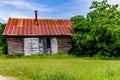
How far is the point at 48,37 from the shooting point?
40.1 meters

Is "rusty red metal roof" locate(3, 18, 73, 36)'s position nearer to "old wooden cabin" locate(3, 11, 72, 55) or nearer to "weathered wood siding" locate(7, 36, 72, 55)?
"old wooden cabin" locate(3, 11, 72, 55)

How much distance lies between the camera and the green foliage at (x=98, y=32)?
35906 millimetres

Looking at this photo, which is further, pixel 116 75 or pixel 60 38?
pixel 60 38

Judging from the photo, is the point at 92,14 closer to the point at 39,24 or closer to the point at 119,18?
the point at 119,18

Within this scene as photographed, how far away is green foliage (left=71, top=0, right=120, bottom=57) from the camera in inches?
1414

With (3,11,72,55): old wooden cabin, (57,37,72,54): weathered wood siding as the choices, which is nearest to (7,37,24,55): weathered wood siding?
(3,11,72,55): old wooden cabin

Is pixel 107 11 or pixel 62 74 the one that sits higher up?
pixel 107 11

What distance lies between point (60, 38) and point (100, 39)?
510 cm

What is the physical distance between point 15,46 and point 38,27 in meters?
3.66

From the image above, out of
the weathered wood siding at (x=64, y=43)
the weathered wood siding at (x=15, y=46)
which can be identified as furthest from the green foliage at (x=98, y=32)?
the weathered wood siding at (x=15, y=46)

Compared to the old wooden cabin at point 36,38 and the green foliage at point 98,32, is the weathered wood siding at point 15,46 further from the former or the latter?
the green foliage at point 98,32

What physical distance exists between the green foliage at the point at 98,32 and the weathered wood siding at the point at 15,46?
5.63 meters

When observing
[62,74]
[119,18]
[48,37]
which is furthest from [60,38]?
[62,74]

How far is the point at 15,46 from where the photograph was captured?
129ft
